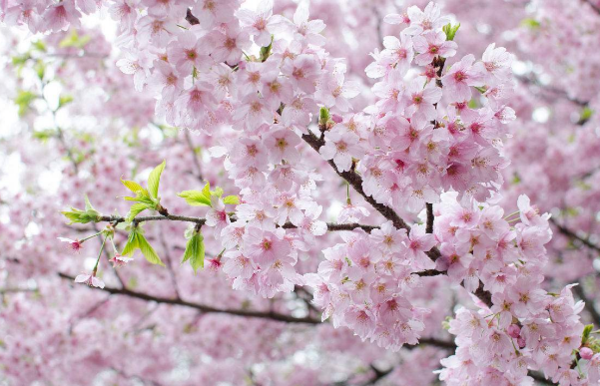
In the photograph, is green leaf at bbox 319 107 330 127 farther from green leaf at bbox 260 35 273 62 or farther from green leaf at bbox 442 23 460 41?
green leaf at bbox 442 23 460 41

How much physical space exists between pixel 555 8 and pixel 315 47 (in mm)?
5683

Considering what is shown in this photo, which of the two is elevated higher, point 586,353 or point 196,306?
point 586,353

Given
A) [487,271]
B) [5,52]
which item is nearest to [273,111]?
[487,271]

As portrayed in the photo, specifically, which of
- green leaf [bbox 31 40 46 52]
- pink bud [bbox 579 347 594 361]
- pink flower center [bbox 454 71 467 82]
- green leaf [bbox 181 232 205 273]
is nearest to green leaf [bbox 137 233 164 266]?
green leaf [bbox 181 232 205 273]

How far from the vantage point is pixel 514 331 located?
1847 mm

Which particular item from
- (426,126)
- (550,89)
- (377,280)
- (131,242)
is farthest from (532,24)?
(131,242)

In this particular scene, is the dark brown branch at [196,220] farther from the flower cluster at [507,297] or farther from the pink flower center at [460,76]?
the pink flower center at [460,76]

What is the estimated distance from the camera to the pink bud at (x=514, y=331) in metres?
1.84

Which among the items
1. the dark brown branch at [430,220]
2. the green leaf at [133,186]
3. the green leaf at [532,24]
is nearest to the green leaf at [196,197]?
the green leaf at [133,186]

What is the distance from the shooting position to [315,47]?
158 cm

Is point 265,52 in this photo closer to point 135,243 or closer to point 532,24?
point 135,243

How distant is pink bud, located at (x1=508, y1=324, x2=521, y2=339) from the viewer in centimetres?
184

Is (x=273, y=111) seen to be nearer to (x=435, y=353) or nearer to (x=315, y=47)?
(x=315, y=47)

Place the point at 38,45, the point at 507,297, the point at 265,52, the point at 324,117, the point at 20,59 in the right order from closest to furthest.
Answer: the point at 265,52, the point at 324,117, the point at 507,297, the point at 20,59, the point at 38,45
